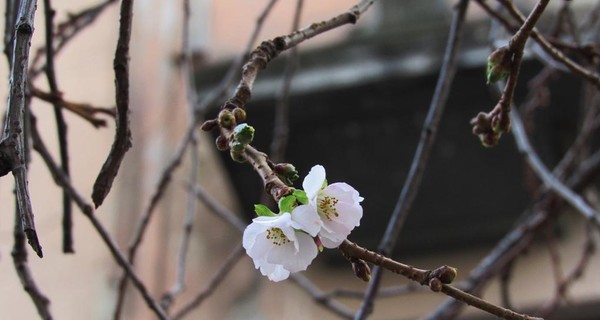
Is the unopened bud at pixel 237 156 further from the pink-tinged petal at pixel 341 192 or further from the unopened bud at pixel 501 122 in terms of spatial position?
the unopened bud at pixel 501 122

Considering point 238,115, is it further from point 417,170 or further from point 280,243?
point 417,170

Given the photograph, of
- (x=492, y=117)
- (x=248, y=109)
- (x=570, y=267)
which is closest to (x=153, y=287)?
(x=248, y=109)

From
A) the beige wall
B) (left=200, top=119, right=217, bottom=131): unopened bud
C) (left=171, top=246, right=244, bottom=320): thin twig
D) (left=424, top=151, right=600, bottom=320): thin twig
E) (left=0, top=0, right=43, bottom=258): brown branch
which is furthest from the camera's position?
the beige wall

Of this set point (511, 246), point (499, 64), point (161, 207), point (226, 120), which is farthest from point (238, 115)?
point (161, 207)

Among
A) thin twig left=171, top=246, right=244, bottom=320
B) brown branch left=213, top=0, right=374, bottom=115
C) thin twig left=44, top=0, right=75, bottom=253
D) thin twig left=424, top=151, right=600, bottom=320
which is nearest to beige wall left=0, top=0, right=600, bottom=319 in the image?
thin twig left=424, top=151, right=600, bottom=320

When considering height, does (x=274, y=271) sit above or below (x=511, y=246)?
below

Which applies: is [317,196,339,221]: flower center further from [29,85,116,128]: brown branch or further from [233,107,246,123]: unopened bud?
[29,85,116,128]: brown branch
